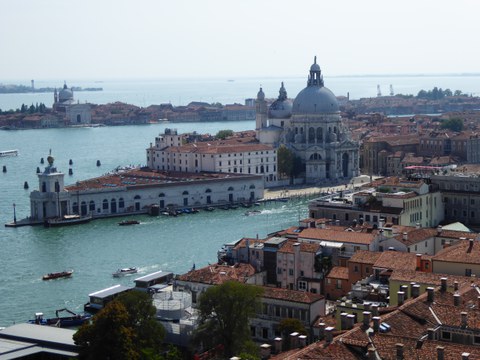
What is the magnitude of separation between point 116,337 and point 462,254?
582 cm

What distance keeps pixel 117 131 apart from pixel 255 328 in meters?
75.7

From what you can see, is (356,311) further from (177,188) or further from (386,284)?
(177,188)

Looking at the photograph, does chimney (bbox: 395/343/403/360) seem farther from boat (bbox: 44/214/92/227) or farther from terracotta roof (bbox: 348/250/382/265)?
boat (bbox: 44/214/92/227)

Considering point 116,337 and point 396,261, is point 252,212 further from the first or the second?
point 116,337

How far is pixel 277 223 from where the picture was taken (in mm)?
26719

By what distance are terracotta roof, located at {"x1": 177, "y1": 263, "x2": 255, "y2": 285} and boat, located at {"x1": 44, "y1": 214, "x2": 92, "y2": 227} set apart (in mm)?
13300

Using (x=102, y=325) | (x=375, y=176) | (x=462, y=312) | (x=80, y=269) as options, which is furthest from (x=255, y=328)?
(x=375, y=176)

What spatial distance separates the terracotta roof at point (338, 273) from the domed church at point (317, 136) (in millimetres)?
23373

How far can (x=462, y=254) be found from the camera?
14133mm

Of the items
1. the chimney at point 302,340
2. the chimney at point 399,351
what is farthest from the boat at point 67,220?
the chimney at point 399,351

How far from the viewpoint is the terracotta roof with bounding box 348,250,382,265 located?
48.3 ft

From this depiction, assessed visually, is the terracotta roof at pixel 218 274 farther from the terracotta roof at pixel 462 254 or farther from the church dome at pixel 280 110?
the church dome at pixel 280 110

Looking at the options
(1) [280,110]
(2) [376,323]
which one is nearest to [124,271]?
(2) [376,323]

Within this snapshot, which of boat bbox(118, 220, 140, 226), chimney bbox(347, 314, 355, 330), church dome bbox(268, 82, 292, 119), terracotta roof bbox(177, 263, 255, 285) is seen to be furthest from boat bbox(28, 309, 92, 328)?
church dome bbox(268, 82, 292, 119)
